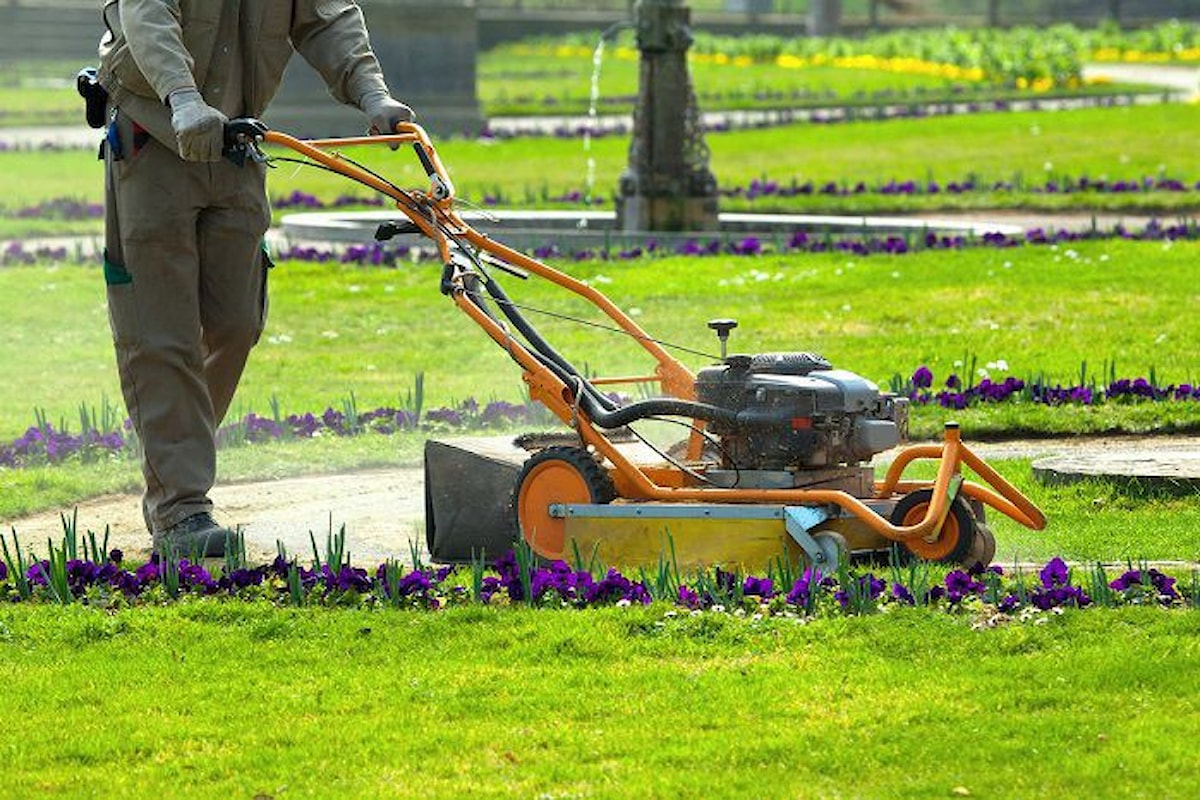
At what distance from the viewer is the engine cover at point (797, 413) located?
7.49 metres

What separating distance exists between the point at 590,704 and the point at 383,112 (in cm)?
285

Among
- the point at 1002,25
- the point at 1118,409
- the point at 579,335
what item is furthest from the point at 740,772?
the point at 1002,25

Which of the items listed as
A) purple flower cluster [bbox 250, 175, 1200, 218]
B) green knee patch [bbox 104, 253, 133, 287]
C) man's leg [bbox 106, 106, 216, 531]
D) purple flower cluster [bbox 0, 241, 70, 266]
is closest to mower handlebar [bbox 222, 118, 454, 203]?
→ man's leg [bbox 106, 106, 216, 531]

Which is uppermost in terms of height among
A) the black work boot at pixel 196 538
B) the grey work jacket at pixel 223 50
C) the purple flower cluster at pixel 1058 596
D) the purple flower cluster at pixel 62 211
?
the grey work jacket at pixel 223 50

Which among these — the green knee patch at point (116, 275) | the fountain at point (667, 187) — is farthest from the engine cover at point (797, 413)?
the fountain at point (667, 187)

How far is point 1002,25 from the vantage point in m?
57.9

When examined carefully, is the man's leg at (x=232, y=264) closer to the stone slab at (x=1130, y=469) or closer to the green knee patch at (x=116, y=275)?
the green knee patch at (x=116, y=275)

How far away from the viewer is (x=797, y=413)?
296 inches

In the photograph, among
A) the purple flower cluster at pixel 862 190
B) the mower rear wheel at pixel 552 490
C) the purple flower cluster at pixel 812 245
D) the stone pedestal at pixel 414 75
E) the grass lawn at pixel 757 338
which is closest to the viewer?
the mower rear wheel at pixel 552 490

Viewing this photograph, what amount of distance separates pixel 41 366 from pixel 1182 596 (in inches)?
325

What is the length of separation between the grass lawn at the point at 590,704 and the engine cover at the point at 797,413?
870 millimetres

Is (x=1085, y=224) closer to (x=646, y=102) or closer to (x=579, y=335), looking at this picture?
(x=646, y=102)

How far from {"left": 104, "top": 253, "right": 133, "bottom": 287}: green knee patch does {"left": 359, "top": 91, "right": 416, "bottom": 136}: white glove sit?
35.6 inches

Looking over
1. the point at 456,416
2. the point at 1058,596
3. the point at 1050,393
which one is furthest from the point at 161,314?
the point at 1050,393
